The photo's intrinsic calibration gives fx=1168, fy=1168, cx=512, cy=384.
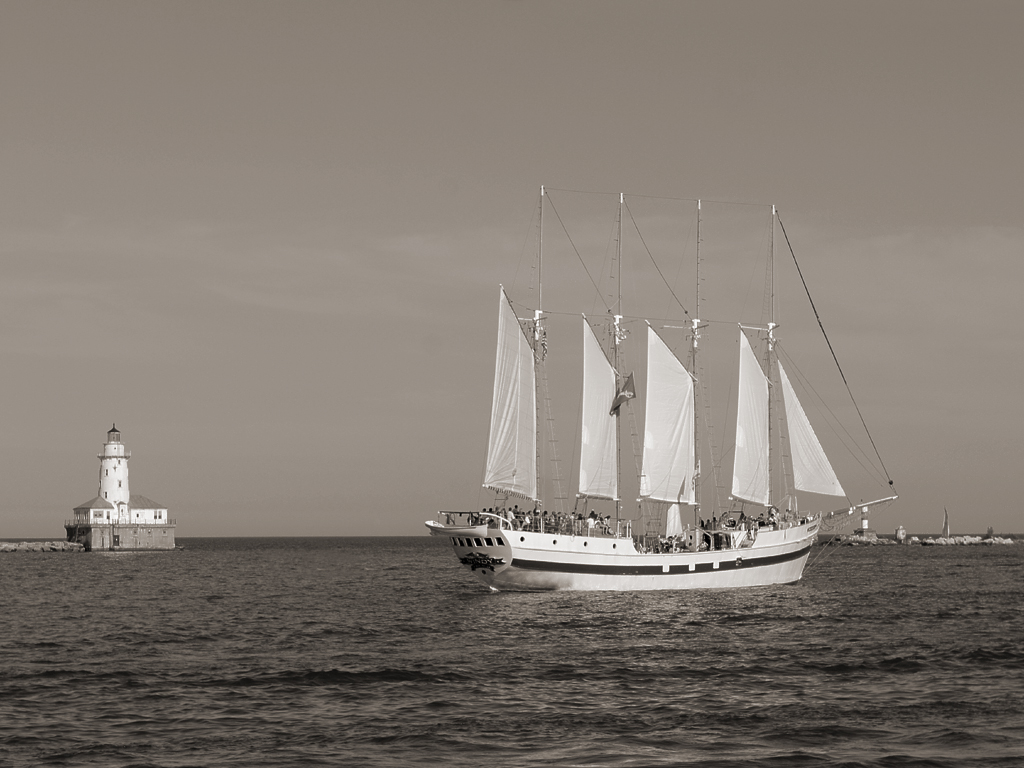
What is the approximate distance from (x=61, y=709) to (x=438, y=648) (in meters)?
15.6

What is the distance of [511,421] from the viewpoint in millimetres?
70812

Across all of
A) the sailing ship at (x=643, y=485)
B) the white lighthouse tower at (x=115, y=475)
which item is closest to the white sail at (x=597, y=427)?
the sailing ship at (x=643, y=485)

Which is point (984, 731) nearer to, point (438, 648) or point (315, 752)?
point (315, 752)

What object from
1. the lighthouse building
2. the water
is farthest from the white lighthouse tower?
the water

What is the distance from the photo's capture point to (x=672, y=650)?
41531 millimetres

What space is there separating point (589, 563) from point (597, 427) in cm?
1131

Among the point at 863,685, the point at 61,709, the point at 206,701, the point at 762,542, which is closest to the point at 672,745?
the point at 863,685

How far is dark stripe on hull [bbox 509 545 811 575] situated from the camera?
66.1m

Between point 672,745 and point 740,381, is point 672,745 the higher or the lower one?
the lower one

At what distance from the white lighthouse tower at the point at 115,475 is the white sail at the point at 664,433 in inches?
4676

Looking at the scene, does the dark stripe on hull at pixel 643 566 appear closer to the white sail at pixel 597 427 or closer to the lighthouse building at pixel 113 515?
the white sail at pixel 597 427

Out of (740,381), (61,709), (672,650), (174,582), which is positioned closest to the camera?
(61,709)

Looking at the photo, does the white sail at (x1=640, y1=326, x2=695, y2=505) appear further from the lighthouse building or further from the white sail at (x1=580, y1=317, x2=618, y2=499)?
the lighthouse building

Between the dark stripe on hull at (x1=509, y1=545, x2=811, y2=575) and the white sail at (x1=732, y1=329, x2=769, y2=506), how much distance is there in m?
5.06
